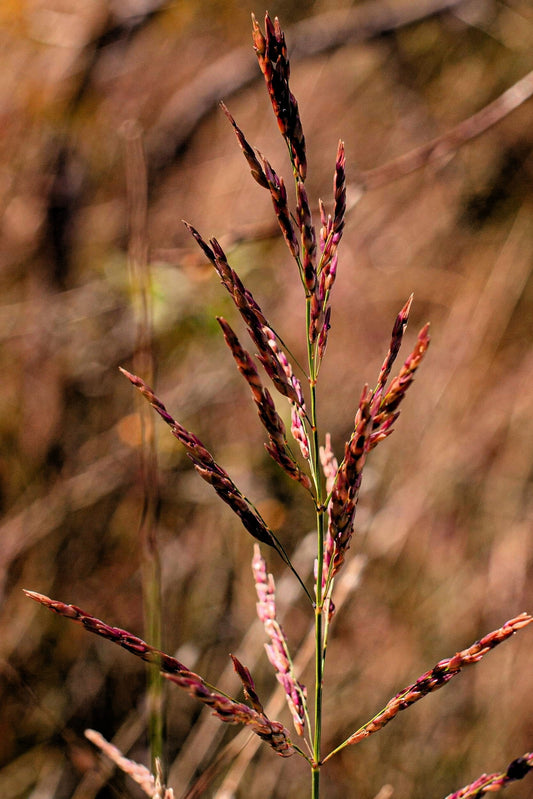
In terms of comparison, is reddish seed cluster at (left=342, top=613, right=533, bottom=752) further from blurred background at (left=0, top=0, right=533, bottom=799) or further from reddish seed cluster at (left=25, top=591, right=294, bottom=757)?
blurred background at (left=0, top=0, right=533, bottom=799)

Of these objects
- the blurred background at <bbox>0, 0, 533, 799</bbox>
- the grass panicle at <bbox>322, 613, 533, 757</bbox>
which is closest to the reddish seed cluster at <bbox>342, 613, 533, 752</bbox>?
the grass panicle at <bbox>322, 613, 533, 757</bbox>

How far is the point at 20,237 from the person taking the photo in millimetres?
2047

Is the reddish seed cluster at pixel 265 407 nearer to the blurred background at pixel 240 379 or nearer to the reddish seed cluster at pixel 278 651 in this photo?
the reddish seed cluster at pixel 278 651

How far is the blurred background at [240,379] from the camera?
1526 mm

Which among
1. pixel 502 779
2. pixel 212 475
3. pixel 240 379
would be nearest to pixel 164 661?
pixel 212 475

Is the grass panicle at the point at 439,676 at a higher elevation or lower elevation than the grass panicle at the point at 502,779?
higher

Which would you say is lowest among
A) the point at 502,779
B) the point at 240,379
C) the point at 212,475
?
the point at 502,779

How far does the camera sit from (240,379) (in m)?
2.04

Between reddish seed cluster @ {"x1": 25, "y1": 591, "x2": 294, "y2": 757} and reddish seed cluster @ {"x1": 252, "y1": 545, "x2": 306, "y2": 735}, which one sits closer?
reddish seed cluster @ {"x1": 25, "y1": 591, "x2": 294, "y2": 757}

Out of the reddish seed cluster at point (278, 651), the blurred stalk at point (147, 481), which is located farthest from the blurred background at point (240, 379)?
the reddish seed cluster at point (278, 651)

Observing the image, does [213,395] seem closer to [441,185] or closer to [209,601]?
[209,601]

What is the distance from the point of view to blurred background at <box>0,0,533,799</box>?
1.53 m

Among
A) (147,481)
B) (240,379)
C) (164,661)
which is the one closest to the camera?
(164,661)

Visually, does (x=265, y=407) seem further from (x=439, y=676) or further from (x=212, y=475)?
(x=439, y=676)
